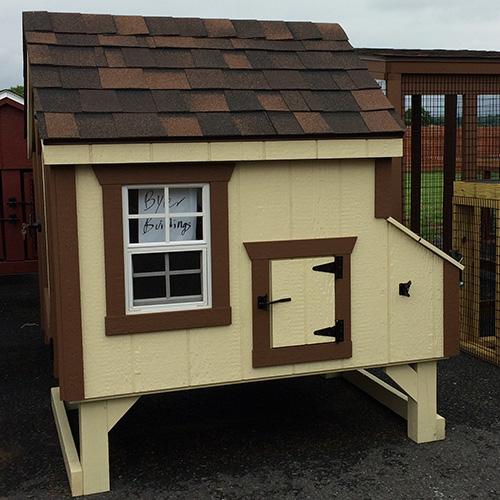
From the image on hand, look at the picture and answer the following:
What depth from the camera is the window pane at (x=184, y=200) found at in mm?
4805

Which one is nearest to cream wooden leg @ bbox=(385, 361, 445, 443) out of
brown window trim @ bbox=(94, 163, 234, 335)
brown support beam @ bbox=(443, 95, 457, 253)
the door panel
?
the door panel

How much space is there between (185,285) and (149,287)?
0.78 feet

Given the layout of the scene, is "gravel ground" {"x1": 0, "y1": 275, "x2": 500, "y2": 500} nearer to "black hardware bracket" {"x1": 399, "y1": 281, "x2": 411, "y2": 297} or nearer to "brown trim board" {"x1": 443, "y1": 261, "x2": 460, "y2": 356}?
"brown trim board" {"x1": 443, "y1": 261, "x2": 460, "y2": 356}

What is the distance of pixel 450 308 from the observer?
5.40m

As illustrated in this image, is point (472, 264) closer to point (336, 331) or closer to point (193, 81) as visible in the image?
point (336, 331)

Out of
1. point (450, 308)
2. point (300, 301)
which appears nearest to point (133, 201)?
point (300, 301)

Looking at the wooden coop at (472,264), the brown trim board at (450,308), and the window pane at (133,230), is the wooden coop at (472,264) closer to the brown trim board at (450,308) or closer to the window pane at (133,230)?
the brown trim board at (450,308)

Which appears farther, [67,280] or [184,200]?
[184,200]

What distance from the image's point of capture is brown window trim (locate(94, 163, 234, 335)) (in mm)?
4613

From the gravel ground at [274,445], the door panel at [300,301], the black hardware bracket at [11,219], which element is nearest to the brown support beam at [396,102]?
the gravel ground at [274,445]

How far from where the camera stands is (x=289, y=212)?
16.4 feet

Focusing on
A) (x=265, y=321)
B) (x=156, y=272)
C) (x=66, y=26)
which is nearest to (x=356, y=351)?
(x=265, y=321)

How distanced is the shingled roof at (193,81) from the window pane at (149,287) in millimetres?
909

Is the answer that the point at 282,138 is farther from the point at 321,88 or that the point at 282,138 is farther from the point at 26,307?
the point at 26,307
